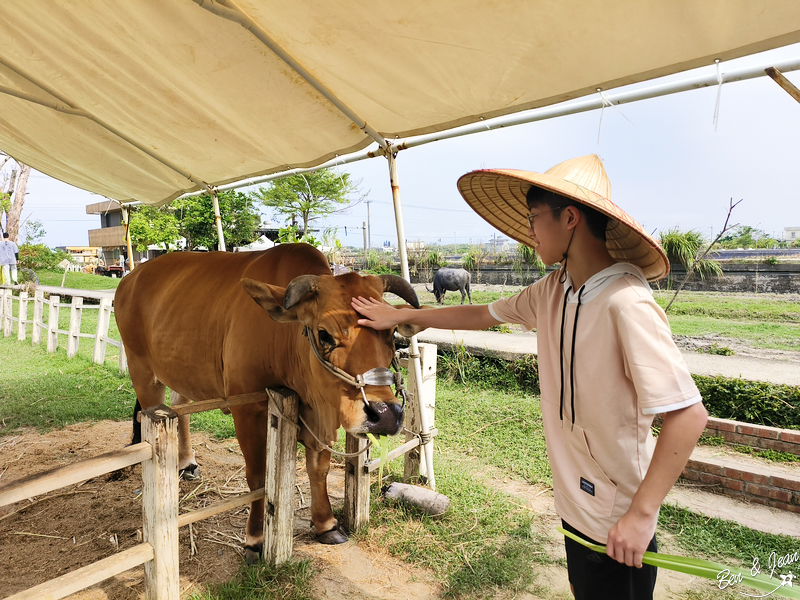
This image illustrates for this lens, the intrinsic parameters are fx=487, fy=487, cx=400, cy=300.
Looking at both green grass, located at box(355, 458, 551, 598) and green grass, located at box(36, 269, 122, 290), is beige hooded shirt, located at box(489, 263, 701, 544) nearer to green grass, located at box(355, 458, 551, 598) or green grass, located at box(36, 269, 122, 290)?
green grass, located at box(355, 458, 551, 598)

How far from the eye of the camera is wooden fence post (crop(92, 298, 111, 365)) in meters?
8.96

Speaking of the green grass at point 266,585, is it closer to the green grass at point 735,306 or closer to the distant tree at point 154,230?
the green grass at point 735,306

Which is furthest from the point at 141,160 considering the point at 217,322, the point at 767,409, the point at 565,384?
the point at 767,409

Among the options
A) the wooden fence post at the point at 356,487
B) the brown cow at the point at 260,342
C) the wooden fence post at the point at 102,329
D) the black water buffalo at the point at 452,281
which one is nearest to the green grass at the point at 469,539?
the wooden fence post at the point at 356,487

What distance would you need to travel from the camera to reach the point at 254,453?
324cm

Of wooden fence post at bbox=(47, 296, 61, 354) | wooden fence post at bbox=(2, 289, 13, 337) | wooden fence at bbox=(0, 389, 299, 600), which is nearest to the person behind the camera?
wooden fence at bbox=(0, 389, 299, 600)

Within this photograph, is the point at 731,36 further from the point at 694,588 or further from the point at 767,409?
the point at 767,409

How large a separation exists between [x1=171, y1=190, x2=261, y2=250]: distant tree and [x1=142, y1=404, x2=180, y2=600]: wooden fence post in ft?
88.0

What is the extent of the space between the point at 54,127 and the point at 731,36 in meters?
5.29

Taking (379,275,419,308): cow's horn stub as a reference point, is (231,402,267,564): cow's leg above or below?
below

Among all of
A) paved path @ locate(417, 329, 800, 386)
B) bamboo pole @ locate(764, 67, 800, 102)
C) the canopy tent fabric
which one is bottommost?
paved path @ locate(417, 329, 800, 386)

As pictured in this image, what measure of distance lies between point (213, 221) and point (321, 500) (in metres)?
28.9

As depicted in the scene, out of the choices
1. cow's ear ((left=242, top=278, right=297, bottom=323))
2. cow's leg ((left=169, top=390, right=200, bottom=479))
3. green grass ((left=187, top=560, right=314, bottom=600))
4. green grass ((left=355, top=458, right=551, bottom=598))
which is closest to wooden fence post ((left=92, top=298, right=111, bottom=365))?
cow's leg ((left=169, top=390, right=200, bottom=479))

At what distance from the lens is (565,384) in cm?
183
